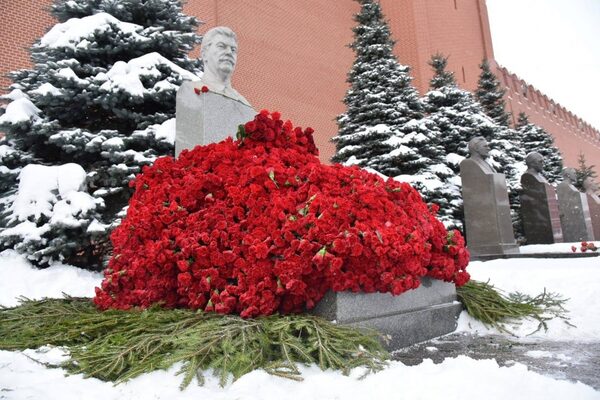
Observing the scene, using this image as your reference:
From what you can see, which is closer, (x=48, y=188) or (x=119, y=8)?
(x=48, y=188)

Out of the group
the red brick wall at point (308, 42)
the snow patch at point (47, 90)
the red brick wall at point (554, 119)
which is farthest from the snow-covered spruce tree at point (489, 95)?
the snow patch at point (47, 90)

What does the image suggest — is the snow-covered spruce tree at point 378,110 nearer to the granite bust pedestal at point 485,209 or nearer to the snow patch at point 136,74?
the granite bust pedestal at point 485,209

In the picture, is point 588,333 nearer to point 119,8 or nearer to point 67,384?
point 67,384

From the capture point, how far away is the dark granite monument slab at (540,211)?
1005cm

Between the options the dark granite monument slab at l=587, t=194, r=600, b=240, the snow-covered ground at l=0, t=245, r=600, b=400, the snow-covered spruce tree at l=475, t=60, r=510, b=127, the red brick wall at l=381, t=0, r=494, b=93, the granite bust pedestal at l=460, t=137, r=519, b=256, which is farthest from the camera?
the red brick wall at l=381, t=0, r=494, b=93

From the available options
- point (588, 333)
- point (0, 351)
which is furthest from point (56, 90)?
point (588, 333)

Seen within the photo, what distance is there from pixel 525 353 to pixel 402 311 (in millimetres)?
659

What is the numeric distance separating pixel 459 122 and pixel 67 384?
13871mm

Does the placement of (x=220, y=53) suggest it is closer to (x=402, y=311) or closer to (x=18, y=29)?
(x=402, y=311)

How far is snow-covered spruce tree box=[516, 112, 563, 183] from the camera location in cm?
1978

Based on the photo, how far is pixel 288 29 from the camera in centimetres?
1568

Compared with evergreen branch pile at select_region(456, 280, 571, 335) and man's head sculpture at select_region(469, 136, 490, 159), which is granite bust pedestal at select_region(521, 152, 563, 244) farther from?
evergreen branch pile at select_region(456, 280, 571, 335)

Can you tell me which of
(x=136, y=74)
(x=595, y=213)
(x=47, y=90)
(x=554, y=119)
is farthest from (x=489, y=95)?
(x=554, y=119)

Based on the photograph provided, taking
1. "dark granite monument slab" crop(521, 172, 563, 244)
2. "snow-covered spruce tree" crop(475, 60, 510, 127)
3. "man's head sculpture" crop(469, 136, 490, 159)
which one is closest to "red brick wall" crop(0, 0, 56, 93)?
"man's head sculpture" crop(469, 136, 490, 159)
